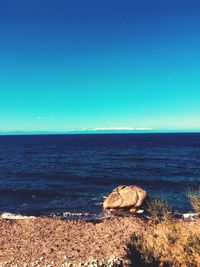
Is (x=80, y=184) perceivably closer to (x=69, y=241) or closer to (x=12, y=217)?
(x=12, y=217)

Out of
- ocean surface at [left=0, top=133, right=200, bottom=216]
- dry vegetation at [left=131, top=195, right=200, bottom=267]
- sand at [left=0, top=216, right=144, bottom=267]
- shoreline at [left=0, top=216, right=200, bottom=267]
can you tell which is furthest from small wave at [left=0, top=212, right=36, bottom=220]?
dry vegetation at [left=131, top=195, right=200, bottom=267]

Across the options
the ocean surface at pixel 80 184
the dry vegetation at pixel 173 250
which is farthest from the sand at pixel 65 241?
the ocean surface at pixel 80 184

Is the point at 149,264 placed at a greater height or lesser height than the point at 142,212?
greater

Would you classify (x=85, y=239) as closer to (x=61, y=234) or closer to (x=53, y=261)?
(x=61, y=234)

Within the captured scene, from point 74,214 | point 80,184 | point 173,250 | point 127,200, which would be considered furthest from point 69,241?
point 80,184

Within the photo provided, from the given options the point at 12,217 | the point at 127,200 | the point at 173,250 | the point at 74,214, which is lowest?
the point at 74,214

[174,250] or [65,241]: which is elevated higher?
[174,250]

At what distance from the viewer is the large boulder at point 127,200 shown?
93.3ft

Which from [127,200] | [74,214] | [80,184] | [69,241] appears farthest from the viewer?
[80,184]

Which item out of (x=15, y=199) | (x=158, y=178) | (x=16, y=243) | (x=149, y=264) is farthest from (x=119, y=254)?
(x=158, y=178)

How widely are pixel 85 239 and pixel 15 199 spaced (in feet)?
57.6

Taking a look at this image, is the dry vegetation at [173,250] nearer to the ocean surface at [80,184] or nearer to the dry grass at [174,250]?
the dry grass at [174,250]

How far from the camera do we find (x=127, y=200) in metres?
28.7

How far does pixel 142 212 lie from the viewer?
90.6 ft
